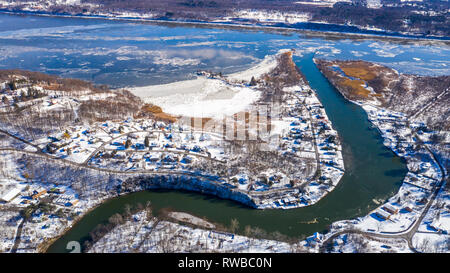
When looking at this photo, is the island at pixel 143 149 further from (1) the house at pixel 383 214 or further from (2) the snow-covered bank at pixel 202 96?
A: (1) the house at pixel 383 214

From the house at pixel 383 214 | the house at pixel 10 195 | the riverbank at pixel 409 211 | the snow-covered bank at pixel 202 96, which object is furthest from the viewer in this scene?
the snow-covered bank at pixel 202 96

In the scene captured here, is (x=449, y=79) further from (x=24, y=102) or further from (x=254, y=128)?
(x=24, y=102)

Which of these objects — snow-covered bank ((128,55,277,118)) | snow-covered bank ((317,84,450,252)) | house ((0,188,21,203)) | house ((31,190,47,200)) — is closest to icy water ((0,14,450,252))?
snow-covered bank ((317,84,450,252))

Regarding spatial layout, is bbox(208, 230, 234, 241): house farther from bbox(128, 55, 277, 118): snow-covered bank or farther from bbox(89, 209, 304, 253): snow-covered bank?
bbox(128, 55, 277, 118): snow-covered bank

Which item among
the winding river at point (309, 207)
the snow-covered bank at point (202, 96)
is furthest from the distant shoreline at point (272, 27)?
the winding river at point (309, 207)

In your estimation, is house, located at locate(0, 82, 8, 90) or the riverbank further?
house, located at locate(0, 82, 8, 90)

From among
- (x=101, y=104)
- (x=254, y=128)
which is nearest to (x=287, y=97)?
(x=254, y=128)
